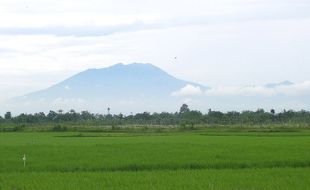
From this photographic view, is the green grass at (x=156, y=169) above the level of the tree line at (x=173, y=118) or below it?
below

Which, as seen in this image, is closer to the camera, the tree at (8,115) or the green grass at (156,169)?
the green grass at (156,169)

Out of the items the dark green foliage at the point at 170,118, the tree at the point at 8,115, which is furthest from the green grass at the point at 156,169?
the tree at the point at 8,115

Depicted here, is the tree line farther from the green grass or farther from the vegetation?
the green grass

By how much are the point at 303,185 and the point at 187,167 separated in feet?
15.9

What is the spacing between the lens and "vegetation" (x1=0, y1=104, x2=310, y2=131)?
70938 mm

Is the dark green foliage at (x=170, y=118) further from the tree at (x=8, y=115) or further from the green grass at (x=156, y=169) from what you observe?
the green grass at (x=156, y=169)

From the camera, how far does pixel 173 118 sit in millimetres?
81938

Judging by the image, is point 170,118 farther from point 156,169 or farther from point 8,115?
point 156,169

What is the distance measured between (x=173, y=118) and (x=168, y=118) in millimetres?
791

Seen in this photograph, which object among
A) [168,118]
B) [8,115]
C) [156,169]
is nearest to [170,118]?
[168,118]

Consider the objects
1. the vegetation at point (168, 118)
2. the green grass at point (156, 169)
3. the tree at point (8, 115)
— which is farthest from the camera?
the tree at point (8, 115)

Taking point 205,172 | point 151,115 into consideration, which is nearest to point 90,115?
point 151,115

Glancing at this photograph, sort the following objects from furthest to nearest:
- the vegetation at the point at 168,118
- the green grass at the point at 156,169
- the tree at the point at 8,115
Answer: the tree at the point at 8,115 < the vegetation at the point at 168,118 < the green grass at the point at 156,169

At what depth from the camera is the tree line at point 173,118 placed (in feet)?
235
